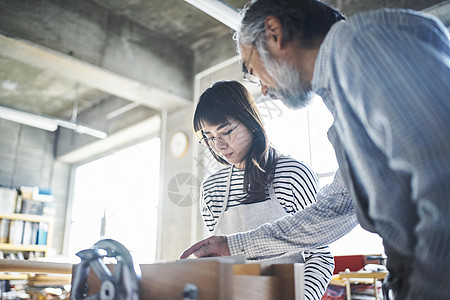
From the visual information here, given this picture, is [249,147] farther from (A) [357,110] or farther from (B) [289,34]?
(A) [357,110]

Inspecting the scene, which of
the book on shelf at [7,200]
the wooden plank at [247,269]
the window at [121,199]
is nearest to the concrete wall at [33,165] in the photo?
the window at [121,199]

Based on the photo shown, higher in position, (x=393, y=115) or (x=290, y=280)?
(x=393, y=115)

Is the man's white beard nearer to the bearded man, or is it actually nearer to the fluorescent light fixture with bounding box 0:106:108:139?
the bearded man

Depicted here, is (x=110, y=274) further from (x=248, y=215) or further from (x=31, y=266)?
(x=248, y=215)

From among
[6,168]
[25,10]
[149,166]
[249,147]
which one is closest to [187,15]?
[25,10]

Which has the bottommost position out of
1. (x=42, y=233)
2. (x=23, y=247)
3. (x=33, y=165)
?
(x=23, y=247)

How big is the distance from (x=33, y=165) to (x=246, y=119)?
7.07 metres

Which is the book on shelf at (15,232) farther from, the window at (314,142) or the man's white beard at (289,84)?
the man's white beard at (289,84)

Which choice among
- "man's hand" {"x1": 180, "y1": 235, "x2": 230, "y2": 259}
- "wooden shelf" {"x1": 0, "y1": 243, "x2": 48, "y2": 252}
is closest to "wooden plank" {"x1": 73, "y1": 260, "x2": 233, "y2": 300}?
"man's hand" {"x1": 180, "y1": 235, "x2": 230, "y2": 259}

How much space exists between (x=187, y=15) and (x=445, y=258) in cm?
440

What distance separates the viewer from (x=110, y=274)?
2.02 feet

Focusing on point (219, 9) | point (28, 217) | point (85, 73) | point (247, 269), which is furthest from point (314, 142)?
point (28, 217)

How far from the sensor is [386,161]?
63 cm

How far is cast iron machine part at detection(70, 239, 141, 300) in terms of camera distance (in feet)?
1.94
